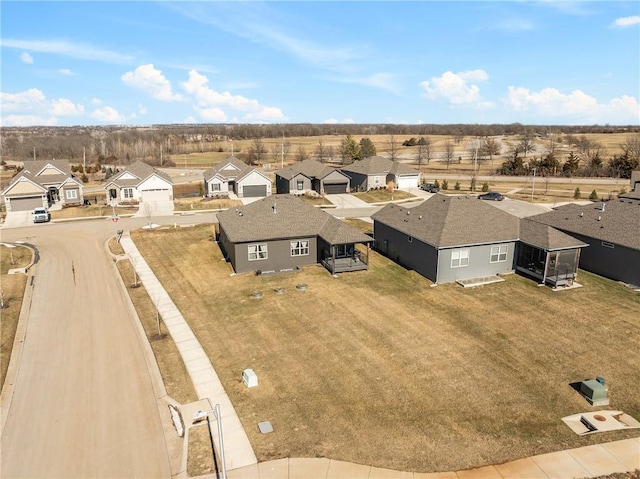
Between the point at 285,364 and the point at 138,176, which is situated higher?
the point at 138,176

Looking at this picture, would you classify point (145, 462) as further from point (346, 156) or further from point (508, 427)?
point (346, 156)

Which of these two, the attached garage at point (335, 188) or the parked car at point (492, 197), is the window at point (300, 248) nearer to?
the attached garage at point (335, 188)

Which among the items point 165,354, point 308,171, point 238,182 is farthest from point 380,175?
point 165,354

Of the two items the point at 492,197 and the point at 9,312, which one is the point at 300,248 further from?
the point at 492,197

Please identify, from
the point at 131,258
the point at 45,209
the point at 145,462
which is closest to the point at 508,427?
the point at 145,462

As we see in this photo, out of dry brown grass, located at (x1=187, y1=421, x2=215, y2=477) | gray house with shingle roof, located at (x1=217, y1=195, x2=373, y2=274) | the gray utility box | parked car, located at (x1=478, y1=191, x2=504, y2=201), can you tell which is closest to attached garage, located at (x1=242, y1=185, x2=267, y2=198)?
gray house with shingle roof, located at (x1=217, y1=195, x2=373, y2=274)

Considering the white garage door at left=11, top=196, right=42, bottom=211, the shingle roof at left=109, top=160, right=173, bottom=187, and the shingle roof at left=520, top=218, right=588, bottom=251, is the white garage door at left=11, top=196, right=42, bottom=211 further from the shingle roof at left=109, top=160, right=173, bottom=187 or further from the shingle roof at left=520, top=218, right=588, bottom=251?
the shingle roof at left=520, top=218, right=588, bottom=251
